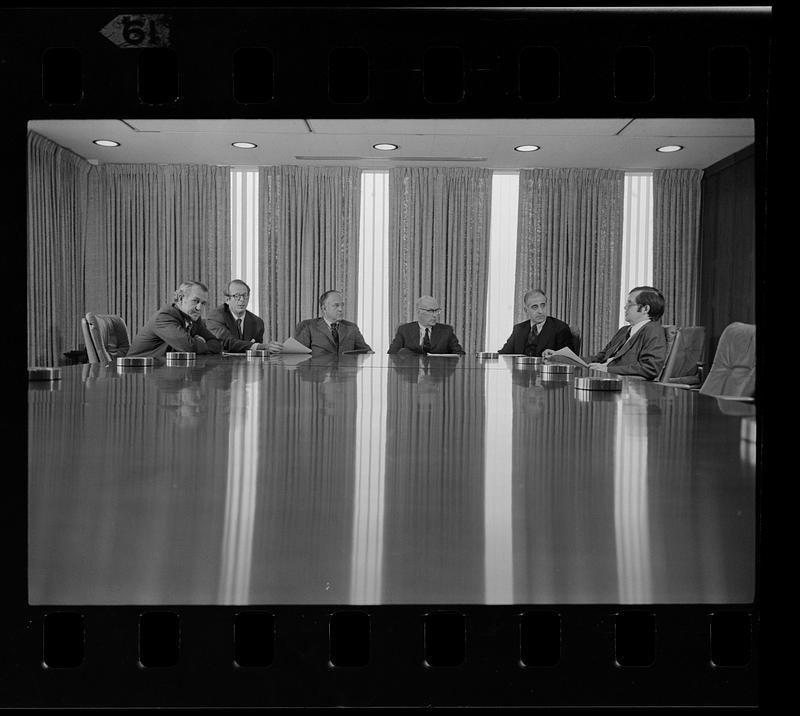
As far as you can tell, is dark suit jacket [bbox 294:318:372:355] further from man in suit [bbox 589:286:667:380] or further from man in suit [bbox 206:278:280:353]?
man in suit [bbox 589:286:667:380]

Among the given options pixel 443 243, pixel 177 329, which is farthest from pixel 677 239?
pixel 177 329

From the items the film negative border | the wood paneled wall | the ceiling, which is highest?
the ceiling

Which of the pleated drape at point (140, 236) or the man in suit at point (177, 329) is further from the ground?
the pleated drape at point (140, 236)

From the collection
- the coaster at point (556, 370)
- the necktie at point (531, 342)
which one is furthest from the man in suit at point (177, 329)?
the necktie at point (531, 342)

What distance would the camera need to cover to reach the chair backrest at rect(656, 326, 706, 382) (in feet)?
12.7

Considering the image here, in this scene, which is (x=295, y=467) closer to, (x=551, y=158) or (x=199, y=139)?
(x=199, y=139)

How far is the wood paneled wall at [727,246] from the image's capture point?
6035 millimetres

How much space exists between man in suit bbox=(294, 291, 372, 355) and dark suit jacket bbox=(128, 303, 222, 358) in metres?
1.20

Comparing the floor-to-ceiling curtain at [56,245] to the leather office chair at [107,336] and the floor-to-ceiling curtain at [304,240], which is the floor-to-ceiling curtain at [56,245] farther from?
the floor-to-ceiling curtain at [304,240]

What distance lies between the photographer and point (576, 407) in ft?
4.72

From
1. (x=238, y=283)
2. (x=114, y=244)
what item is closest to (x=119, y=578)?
(x=238, y=283)

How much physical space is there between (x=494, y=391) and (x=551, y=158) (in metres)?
5.12

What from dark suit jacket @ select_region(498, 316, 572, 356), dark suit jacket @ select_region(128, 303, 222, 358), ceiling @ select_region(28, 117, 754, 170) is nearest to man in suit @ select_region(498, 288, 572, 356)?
dark suit jacket @ select_region(498, 316, 572, 356)

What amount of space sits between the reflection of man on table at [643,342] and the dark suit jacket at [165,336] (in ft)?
6.77
